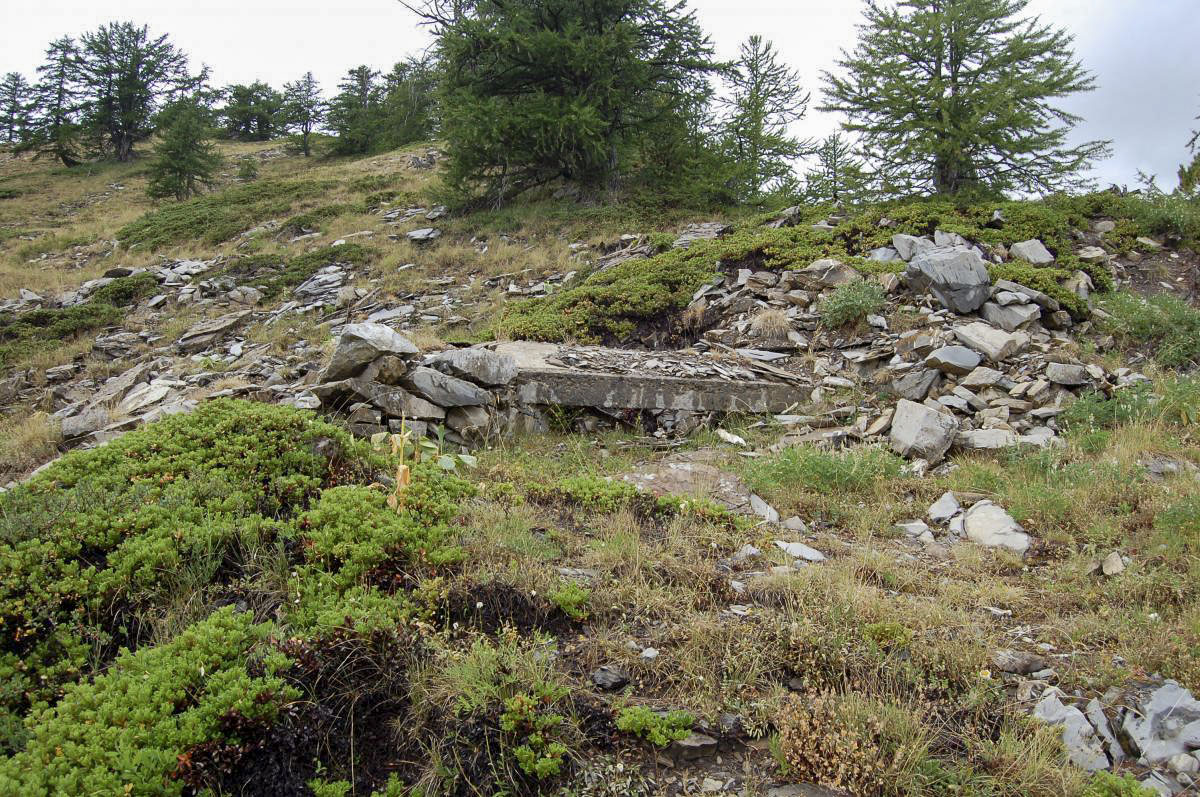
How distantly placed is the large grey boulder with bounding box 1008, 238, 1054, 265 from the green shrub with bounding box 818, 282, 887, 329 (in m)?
2.71

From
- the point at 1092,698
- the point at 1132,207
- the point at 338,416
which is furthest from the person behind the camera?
the point at 1132,207

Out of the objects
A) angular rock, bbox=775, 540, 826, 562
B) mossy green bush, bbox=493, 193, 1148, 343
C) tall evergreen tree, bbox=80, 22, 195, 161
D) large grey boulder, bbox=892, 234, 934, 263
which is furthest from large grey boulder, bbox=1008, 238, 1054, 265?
tall evergreen tree, bbox=80, 22, 195, 161

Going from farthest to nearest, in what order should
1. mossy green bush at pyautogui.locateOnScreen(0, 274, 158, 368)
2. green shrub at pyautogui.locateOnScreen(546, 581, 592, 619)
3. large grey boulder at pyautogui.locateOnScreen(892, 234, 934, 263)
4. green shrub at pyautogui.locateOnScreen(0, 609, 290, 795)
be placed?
mossy green bush at pyautogui.locateOnScreen(0, 274, 158, 368), large grey boulder at pyautogui.locateOnScreen(892, 234, 934, 263), green shrub at pyautogui.locateOnScreen(546, 581, 592, 619), green shrub at pyautogui.locateOnScreen(0, 609, 290, 795)

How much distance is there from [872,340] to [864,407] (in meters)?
1.64

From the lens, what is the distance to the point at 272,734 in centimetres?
258

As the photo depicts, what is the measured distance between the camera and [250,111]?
4166 centimetres

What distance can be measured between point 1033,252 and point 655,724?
10.8 metres

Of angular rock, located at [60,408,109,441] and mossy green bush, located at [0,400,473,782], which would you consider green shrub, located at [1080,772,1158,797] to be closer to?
mossy green bush, located at [0,400,473,782]

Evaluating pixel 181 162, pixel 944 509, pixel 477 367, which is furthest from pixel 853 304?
pixel 181 162

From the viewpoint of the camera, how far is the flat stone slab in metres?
7.47

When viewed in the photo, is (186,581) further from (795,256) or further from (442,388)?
(795,256)

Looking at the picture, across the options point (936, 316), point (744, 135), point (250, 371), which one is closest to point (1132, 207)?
point (936, 316)

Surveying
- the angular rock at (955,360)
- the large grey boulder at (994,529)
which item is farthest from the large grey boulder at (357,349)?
the angular rock at (955,360)

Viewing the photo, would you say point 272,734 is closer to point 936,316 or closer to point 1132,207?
point 936,316
